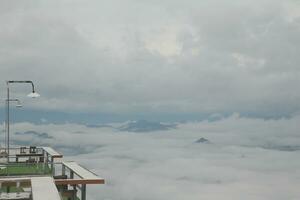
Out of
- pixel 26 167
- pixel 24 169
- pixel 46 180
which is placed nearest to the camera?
pixel 46 180

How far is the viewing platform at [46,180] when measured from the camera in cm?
1650

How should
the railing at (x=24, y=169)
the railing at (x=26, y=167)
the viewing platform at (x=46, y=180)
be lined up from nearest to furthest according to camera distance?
the viewing platform at (x=46, y=180) → the railing at (x=24, y=169) → the railing at (x=26, y=167)

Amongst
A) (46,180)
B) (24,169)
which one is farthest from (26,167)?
(46,180)

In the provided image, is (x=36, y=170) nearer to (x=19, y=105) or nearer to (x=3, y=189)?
(x=3, y=189)

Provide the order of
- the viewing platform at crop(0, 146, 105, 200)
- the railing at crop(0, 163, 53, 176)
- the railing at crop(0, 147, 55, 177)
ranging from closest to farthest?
the viewing platform at crop(0, 146, 105, 200)
the railing at crop(0, 163, 53, 176)
the railing at crop(0, 147, 55, 177)

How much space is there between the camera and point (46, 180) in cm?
1806

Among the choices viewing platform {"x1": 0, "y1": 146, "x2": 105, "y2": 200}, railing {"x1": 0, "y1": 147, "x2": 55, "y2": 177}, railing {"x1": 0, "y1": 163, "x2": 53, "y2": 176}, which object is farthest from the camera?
railing {"x1": 0, "y1": 147, "x2": 55, "y2": 177}

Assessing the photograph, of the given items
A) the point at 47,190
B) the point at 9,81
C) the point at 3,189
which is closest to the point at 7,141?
the point at 9,81

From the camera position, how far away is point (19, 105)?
2659 cm

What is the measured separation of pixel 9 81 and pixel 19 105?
2.18 m

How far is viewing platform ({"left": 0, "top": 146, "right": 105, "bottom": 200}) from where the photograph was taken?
54.1ft

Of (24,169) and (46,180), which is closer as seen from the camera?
(46,180)

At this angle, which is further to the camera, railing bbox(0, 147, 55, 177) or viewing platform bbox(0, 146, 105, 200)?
railing bbox(0, 147, 55, 177)

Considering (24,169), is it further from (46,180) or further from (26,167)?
(46,180)
